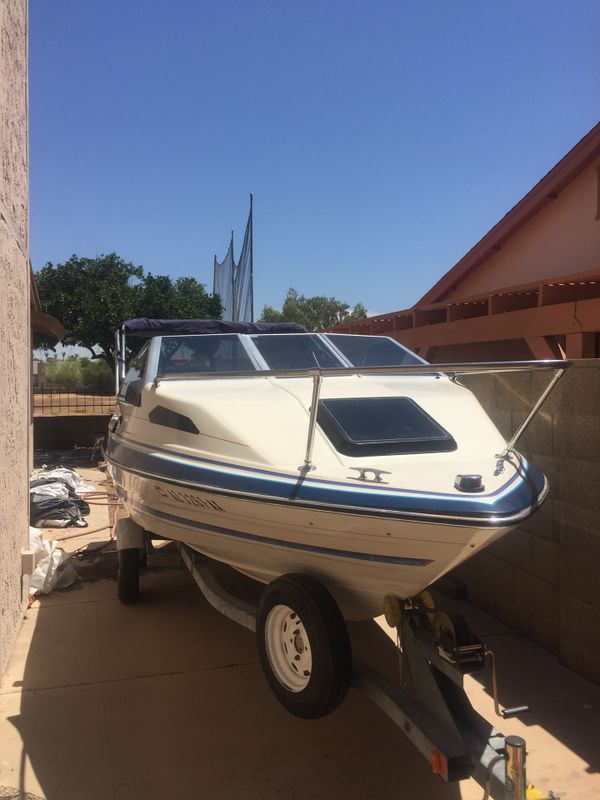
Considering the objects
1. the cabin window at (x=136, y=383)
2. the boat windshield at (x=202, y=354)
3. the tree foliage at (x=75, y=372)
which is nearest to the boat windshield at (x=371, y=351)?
the boat windshield at (x=202, y=354)

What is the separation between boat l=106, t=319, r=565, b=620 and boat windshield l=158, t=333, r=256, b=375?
25 cm

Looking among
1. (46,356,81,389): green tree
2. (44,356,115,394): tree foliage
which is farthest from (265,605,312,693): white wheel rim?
(46,356,81,389): green tree

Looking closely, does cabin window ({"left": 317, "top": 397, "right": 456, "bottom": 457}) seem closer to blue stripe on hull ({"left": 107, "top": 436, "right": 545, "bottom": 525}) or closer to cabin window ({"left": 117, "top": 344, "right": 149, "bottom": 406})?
blue stripe on hull ({"left": 107, "top": 436, "right": 545, "bottom": 525})

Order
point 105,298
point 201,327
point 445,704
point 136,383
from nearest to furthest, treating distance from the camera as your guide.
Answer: point 445,704, point 136,383, point 201,327, point 105,298

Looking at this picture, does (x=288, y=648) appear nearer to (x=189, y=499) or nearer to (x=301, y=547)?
(x=301, y=547)

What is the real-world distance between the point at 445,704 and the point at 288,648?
72cm

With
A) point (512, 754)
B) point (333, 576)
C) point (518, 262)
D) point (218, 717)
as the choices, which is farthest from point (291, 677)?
point (518, 262)

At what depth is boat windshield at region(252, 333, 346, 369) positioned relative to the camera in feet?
14.9

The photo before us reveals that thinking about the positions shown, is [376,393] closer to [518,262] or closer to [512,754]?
[512,754]

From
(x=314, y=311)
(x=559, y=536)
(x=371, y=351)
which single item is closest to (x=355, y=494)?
(x=559, y=536)

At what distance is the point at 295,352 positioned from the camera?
4672 millimetres

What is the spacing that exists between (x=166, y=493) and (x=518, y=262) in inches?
364

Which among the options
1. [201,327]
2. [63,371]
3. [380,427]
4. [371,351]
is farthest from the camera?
[63,371]

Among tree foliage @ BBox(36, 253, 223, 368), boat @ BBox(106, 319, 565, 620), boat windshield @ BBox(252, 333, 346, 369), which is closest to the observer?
boat @ BBox(106, 319, 565, 620)
